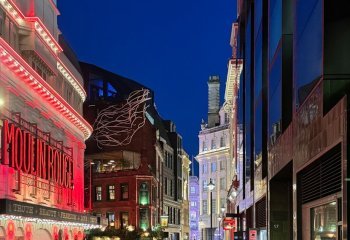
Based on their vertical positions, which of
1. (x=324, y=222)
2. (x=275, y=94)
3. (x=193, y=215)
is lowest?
(x=193, y=215)

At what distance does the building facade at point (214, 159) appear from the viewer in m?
132

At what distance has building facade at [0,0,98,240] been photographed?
2655cm

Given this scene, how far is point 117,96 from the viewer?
275ft

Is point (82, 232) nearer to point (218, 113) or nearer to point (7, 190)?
point (7, 190)

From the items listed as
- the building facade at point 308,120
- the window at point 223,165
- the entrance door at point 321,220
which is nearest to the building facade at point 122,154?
the window at point 223,165

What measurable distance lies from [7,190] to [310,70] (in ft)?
50.6

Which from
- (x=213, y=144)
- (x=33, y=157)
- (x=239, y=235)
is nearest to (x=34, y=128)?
(x=33, y=157)

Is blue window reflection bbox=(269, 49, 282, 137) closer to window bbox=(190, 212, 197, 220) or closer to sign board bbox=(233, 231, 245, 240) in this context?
sign board bbox=(233, 231, 245, 240)

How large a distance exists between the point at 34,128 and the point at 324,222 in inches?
780

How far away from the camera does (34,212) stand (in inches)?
1087

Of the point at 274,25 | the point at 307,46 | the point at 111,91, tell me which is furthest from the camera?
the point at 111,91

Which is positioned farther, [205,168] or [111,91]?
[205,168]

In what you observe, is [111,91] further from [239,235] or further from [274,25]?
[274,25]

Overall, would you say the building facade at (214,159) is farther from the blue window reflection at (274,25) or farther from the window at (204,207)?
the blue window reflection at (274,25)
